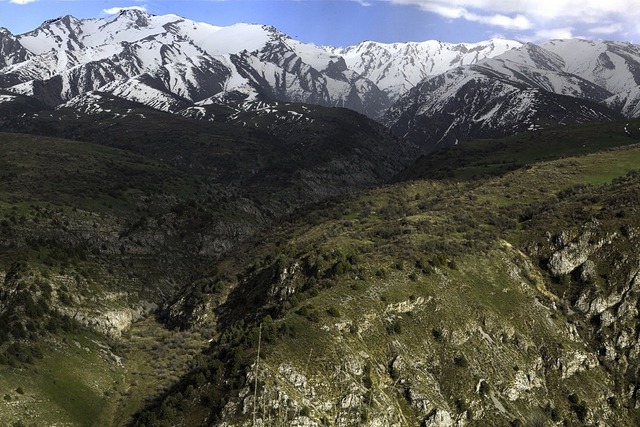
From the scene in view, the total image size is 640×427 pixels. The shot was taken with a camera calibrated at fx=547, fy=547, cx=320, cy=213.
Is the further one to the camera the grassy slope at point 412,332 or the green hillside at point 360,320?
the green hillside at point 360,320

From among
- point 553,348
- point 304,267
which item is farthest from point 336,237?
point 553,348

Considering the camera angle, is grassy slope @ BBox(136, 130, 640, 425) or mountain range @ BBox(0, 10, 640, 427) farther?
mountain range @ BBox(0, 10, 640, 427)

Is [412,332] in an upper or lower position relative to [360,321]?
lower

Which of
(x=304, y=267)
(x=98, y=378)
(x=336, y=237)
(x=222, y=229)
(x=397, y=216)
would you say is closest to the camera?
(x=98, y=378)

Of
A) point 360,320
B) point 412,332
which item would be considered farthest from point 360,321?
point 412,332

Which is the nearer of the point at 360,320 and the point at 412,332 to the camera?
the point at 360,320

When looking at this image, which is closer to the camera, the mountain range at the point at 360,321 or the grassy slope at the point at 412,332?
the grassy slope at the point at 412,332

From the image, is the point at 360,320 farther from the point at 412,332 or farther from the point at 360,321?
the point at 412,332

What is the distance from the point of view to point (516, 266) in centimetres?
10394

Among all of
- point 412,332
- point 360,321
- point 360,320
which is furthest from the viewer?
A: point 412,332

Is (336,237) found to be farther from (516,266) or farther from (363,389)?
(363,389)

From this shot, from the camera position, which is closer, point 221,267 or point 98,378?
point 98,378

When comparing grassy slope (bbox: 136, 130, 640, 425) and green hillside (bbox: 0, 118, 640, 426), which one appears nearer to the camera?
grassy slope (bbox: 136, 130, 640, 425)

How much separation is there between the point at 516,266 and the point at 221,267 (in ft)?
261
